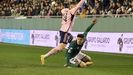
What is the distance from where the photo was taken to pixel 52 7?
31.9 metres

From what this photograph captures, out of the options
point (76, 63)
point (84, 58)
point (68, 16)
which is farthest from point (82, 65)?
point (68, 16)

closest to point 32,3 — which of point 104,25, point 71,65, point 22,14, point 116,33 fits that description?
point 22,14

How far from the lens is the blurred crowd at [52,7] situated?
25672 millimetres

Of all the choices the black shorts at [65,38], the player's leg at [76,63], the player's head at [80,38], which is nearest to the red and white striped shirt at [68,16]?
the black shorts at [65,38]

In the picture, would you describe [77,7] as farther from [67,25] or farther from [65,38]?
[65,38]

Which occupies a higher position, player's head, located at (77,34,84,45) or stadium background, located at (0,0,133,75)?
player's head, located at (77,34,84,45)

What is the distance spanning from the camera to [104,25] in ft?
87.5

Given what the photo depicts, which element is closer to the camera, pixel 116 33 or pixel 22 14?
pixel 116 33

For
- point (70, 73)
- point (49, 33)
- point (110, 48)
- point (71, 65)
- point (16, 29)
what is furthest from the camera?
point (16, 29)

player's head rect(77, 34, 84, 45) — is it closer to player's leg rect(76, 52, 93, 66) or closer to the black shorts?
player's leg rect(76, 52, 93, 66)

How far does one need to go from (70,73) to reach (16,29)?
22.7 m

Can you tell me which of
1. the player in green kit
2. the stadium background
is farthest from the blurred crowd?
the player in green kit

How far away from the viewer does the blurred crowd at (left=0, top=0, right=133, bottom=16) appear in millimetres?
25672

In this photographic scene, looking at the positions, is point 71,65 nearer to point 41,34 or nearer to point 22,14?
point 41,34
